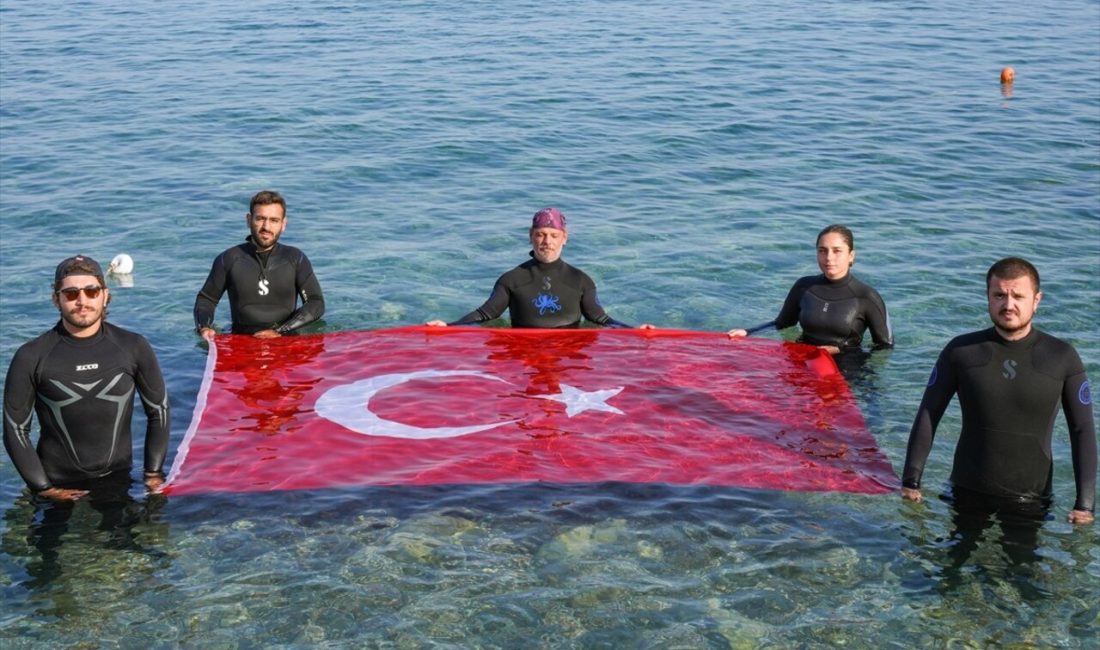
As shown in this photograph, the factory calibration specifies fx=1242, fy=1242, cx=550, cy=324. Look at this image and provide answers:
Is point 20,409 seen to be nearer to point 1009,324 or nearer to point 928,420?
point 928,420

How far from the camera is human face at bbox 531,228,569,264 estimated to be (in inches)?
430

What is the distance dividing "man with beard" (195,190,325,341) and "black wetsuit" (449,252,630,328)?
5.10ft

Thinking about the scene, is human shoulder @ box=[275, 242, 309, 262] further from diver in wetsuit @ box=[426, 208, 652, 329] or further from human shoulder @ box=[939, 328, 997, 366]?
human shoulder @ box=[939, 328, 997, 366]

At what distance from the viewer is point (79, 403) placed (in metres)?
7.75

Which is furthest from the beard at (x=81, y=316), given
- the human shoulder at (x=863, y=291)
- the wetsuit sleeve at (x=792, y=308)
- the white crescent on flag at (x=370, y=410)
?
the human shoulder at (x=863, y=291)

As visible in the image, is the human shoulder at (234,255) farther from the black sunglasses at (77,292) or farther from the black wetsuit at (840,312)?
the black wetsuit at (840,312)

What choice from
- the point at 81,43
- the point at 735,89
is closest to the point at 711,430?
the point at 735,89

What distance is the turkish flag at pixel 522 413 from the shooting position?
8688mm

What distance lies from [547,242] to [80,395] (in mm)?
4532

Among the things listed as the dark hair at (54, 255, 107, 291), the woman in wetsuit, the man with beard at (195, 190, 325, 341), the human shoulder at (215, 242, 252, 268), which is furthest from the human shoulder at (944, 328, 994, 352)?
the human shoulder at (215, 242, 252, 268)

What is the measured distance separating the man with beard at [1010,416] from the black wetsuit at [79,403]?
4760mm

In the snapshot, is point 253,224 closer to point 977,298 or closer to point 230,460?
point 230,460

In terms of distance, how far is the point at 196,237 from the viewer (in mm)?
16531

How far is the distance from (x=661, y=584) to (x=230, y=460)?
322 centimetres
